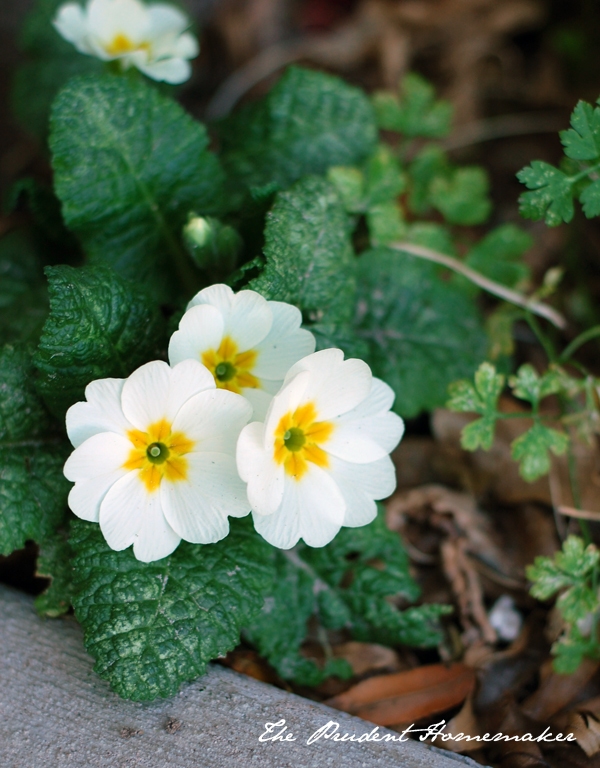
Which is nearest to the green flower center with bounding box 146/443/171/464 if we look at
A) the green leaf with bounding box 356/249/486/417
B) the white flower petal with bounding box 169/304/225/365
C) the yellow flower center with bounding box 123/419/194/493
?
the yellow flower center with bounding box 123/419/194/493

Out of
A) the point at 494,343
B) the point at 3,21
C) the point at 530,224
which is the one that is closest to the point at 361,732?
the point at 494,343

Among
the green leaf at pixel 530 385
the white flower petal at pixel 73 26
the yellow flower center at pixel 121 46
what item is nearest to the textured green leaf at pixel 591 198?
the green leaf at pixel 530 385

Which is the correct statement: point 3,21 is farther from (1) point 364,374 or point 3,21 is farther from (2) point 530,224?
(1) point 364,374

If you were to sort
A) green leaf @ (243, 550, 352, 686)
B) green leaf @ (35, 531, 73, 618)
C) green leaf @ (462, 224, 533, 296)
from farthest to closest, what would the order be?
green leaf @ (462, 224, 533, 296) → green leaf @ (243, 550, 352, 686) → green leaf @ (35, 531, 73, 618)

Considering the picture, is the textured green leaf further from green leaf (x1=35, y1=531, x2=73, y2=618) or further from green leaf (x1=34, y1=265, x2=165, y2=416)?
green leaf (x1=35, y1=531, x2=73, y2=618)

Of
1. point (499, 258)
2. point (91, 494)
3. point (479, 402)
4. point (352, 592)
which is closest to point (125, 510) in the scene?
point (91, 494)
